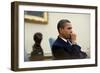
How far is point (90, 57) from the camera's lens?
6.63 feet

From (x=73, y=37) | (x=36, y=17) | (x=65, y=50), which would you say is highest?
(x=36, y=17)

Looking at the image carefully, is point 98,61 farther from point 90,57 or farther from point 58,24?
point 58,24

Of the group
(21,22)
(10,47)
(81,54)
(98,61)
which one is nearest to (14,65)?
(10,47)

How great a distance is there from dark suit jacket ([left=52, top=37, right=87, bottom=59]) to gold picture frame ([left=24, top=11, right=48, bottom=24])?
20cm

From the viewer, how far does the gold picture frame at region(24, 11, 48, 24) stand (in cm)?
178

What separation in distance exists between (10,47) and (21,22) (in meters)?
0.21

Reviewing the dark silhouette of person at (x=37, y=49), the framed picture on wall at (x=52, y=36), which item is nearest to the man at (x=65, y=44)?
the framed picture on wall at (x=52, y=36)

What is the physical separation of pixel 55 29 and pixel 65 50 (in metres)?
0.20

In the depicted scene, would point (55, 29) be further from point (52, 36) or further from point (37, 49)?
point (37, 49)

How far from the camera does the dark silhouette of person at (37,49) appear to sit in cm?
181

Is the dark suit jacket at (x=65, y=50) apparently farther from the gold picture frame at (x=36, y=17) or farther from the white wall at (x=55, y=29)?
the gold picture frame at (x=36, y=17)

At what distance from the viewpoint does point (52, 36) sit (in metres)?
1.87

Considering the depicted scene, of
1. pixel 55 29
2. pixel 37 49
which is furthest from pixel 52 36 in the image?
pixel 37 49

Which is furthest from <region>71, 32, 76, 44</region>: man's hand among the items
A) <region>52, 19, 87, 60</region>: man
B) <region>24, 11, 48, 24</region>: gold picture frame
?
<region>24, 11, 48, 24</region>: gold picture frame
